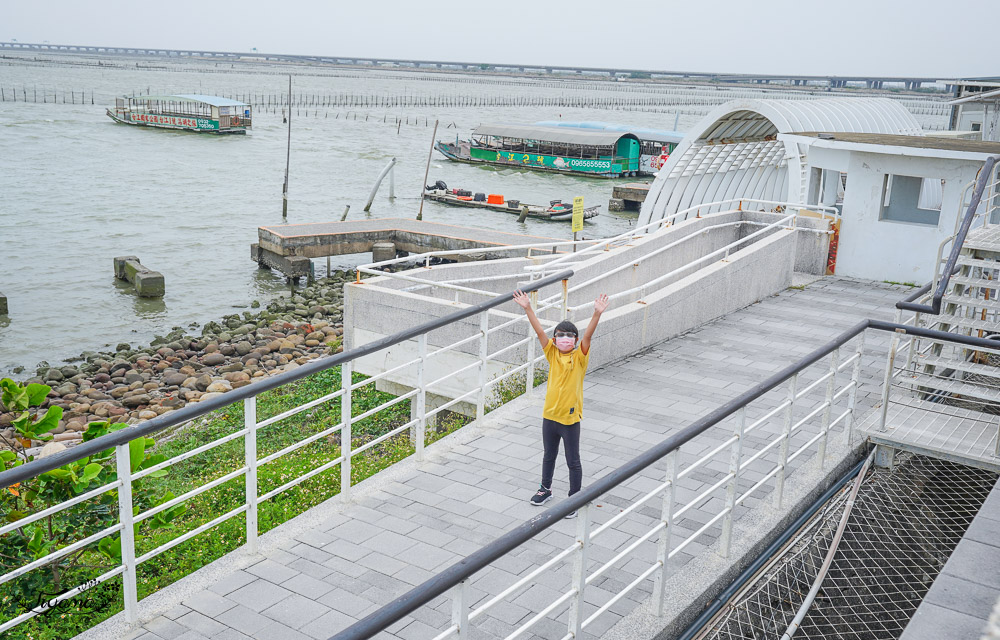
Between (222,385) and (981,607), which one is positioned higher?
(981,607)

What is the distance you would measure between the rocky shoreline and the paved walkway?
31.8 feet

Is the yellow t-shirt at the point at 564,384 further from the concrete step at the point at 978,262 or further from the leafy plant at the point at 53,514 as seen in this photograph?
the concrete step at the point at 978,262

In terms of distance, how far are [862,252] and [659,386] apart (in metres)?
7.68

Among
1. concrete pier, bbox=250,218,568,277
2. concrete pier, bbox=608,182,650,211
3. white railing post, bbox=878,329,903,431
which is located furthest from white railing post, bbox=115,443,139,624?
concrete pier, bbox=608,182,650,211

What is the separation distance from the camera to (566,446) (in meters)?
6.32

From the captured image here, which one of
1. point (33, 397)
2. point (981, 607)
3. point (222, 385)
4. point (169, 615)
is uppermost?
point (33, 397)

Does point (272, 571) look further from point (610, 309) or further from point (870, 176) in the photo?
point (870, 176)

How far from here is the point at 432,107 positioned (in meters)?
142

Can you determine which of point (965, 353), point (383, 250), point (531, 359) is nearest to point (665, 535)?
point (531, 359)

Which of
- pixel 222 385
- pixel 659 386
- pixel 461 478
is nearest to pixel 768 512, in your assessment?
pixel 461 478

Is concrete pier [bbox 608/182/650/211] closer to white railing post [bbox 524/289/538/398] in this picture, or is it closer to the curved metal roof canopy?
the curved metal roof canopy

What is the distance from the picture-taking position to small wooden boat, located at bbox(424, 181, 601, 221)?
4347 centimetres

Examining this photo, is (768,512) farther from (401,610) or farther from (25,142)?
(25,142)

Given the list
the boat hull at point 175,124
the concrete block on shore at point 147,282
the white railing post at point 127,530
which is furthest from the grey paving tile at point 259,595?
the boat hull at point 175,124
